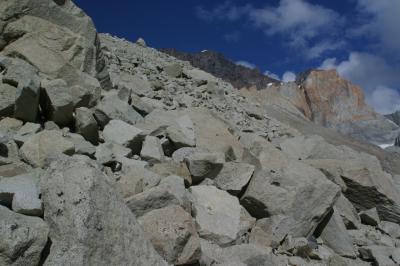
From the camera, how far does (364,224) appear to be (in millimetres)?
9969

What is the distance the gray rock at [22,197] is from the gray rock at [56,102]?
131 inches

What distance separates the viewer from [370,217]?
9.85m

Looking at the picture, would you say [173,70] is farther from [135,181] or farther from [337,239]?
[135,181]

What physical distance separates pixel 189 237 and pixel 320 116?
121m

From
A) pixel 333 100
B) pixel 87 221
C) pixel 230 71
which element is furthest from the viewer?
pixel 333 100

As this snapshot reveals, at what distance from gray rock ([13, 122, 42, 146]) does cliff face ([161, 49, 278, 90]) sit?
3762 inches

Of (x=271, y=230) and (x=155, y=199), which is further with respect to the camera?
(x=271, y=230)

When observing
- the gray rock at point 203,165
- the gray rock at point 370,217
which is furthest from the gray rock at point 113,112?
the gray rock at point 370,217

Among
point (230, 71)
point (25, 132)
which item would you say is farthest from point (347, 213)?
point (230, 71)

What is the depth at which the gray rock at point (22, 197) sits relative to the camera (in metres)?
4.39

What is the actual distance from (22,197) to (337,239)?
5.74 meters

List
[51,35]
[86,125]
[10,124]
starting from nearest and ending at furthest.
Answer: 1. [10,124]
2. [86,125]
3. [51,35]

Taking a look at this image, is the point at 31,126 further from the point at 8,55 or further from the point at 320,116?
the point at 320,116

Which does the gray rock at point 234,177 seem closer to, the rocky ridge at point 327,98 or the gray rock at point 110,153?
the gray rock at point 110,153
